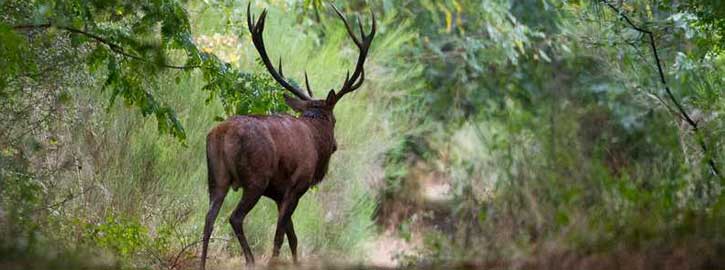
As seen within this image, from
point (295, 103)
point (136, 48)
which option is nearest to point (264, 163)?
point (136, 48)

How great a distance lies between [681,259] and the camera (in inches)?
229

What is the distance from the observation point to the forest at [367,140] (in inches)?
267

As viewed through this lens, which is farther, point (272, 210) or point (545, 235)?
point (272, 210)

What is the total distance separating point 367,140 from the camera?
1748 centimetres

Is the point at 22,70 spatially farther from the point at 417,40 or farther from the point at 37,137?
the point at 417,40

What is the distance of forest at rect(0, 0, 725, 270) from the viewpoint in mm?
6793

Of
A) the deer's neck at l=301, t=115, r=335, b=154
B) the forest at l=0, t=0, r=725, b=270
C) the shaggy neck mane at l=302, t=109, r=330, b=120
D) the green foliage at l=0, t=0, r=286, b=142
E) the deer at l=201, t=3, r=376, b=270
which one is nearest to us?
the forest at l=0, t=0, r=725, b=270

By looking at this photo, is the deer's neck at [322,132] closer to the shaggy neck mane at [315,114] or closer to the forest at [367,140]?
the shaggy neck mane at [315,114]

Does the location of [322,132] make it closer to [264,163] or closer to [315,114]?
[315,114]

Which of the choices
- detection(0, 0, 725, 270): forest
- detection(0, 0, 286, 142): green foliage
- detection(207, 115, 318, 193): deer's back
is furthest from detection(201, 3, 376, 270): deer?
detection(0, 0, 286, 142): green foliage

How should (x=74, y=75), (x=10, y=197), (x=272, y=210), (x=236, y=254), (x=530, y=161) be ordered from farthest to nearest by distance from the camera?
(x=272, y=210) < (x=236, y=254) < (x=74, y=75) < (x=10, y=197) < (x=530, y=161)

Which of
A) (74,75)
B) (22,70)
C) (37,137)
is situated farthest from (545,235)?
(37,137)

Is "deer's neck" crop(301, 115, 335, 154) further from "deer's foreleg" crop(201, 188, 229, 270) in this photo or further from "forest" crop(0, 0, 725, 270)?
"deer's foreleg" crop(201, 188, 229, 270)

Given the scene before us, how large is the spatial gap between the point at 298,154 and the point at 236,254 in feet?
9.57
